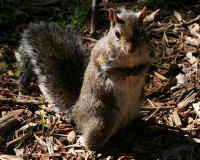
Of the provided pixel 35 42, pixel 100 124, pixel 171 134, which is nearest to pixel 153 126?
pixel 171 134

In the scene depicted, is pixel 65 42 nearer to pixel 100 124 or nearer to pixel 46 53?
pixel 46 53

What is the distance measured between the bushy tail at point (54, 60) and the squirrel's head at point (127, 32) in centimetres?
72

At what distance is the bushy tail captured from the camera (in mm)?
3055

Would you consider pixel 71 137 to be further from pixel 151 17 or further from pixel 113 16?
pixel 151 17

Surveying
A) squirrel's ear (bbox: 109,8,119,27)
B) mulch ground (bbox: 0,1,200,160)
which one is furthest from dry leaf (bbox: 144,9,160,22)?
squirrel's ear (bbox: 109,8,119,27)

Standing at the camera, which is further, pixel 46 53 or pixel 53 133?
pixel 46 53

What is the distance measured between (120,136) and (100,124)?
0.38 m

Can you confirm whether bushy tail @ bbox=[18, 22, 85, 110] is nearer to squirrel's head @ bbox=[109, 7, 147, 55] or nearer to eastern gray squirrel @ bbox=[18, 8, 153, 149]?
eastern gray squirrel @ bbox=[18, 8, 153, 149]

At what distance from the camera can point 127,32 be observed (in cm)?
241

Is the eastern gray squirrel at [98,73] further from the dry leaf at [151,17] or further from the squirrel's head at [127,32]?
the dry leaf at [151,17]

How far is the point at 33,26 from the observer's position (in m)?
3.25

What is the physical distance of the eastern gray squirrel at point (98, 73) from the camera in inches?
98.5

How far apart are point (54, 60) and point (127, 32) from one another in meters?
0.97

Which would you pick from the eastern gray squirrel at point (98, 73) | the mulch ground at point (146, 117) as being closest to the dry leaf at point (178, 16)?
the mulch ground at point (146, 117)
